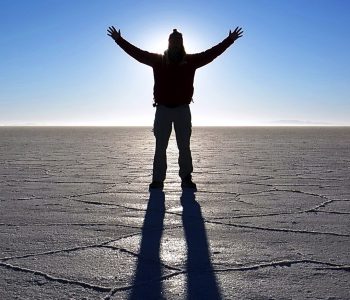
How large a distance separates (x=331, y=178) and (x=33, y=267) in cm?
437

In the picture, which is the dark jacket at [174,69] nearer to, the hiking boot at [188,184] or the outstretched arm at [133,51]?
the outstretched arm at [133,51]

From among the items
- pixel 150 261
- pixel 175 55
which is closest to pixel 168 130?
pixel 175 55

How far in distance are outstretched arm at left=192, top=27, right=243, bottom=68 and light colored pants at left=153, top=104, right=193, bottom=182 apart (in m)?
0.45

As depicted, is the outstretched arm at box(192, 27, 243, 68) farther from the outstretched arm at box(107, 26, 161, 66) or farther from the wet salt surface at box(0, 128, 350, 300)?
the wet salt surface at box(0, 128, 350, 300)

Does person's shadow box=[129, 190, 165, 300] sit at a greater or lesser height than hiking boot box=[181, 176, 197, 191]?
lesser

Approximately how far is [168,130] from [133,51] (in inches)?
31.8

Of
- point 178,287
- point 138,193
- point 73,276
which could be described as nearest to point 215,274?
point 178,287

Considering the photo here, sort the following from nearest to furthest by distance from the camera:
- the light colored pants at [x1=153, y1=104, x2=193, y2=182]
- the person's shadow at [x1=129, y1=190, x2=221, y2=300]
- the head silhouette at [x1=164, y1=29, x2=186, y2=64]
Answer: the person's shadow at [x1=129, y1=190, x2=221, y2=300] → the head silhouette at [x1=164, y1=29, x2=186, y2=64] → the light colored pants at [x1=153, y1=104, x2=193, y2=182]

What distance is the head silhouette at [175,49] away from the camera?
4.54 metres

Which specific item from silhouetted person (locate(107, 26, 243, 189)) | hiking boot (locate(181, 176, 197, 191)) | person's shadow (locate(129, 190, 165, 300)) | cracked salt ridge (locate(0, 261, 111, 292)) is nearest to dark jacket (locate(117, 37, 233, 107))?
silhouetted person (locate(107, 26, 243, 189))

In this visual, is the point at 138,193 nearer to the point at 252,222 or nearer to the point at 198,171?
the point at 252,222

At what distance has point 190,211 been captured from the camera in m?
3.51

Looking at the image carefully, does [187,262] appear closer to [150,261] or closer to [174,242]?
[150,261]

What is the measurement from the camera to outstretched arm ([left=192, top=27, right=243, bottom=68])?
4.62m
